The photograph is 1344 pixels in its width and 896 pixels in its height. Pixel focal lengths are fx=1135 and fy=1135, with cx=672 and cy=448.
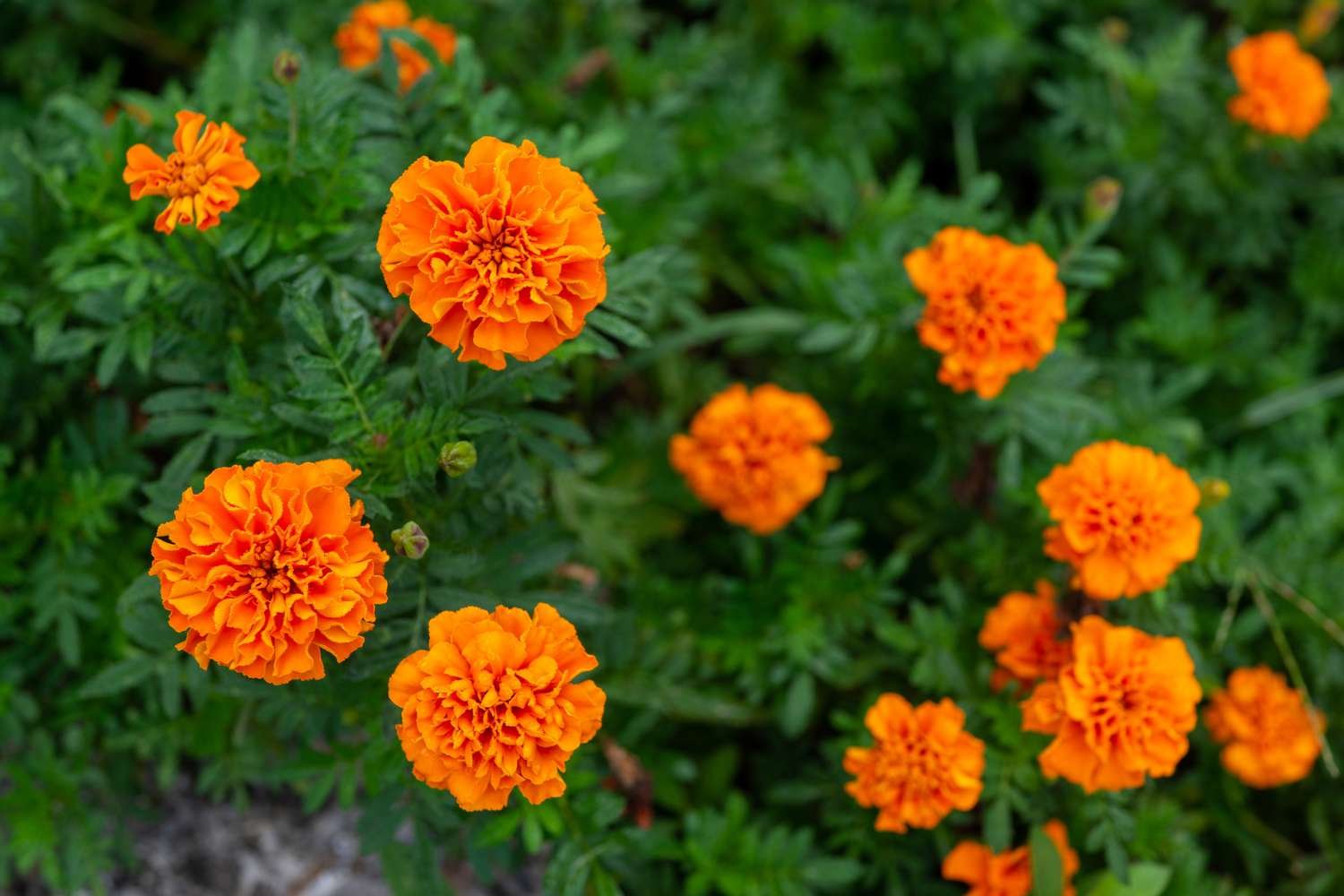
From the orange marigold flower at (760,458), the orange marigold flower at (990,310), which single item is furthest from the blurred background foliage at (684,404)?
the orange marigold flower at (990,310)

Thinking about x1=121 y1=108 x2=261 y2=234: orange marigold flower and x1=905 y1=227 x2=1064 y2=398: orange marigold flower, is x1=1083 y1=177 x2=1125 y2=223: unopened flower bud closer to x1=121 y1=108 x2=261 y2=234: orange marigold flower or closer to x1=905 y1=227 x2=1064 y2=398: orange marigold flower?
x1=905 y1=227 x2=1064 y2=398: orange marigold flower

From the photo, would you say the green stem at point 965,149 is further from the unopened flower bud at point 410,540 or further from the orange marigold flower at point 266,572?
the orange marigold flower at point 266,572

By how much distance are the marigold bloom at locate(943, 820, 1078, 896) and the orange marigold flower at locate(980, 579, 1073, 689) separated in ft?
0.98

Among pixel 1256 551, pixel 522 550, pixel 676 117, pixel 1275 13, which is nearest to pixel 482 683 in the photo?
Result: pixel 522 550

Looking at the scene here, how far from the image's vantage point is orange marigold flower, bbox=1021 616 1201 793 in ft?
5.98

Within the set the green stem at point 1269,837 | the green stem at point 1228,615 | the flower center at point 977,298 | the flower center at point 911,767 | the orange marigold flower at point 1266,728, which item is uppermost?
the flower center at point 977,298

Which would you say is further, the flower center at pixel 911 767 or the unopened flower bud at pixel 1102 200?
the unopened flower bud at pixel 1102 200

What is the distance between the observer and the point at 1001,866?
2109 millimetres

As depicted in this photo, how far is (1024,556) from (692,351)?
1.25 metres

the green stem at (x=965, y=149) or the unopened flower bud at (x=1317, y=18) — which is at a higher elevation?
the unopened flower bud at (x=1317, y=18)

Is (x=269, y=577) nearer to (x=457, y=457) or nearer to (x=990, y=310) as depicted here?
(x=457, y=457)

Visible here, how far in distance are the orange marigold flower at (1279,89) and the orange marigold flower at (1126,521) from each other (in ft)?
4.66

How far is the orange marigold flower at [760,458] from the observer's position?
236 centimetres

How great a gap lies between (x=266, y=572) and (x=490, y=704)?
335 millimetres
